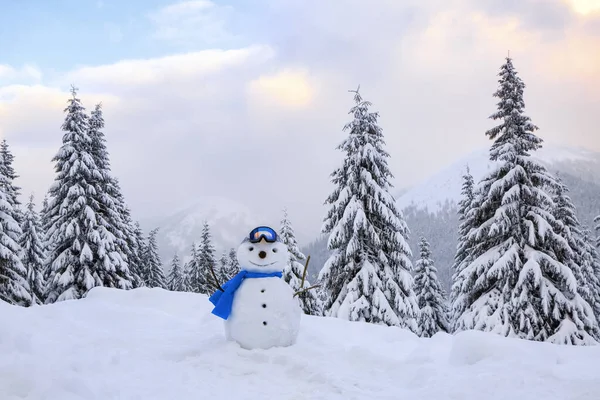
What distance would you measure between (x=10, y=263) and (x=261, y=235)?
687 inches

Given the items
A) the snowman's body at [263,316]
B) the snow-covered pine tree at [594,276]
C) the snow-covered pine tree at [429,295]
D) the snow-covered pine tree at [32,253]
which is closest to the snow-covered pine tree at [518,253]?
the snowman's body at [263,316]

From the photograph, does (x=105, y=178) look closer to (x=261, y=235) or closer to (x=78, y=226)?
(x=78, y=226)

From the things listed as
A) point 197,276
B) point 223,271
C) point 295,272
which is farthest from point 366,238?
point 223,271

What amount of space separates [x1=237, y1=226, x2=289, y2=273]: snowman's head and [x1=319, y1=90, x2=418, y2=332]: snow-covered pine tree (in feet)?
24.4

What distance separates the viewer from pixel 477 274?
1319 centimetres

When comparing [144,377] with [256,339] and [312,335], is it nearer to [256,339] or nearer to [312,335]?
[256,339]

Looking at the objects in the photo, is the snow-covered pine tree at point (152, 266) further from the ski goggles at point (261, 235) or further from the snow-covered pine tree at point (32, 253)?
the ski goggles at point (261, 235)

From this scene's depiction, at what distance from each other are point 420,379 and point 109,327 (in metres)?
6.11

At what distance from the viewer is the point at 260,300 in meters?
6.73

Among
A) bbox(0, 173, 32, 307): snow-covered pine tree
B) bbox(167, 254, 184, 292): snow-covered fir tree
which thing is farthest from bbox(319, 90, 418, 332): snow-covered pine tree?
bbox(167, 254, 184, 292): snow-covered fir tree

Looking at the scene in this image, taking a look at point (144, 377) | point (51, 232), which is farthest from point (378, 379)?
point (51, 232)

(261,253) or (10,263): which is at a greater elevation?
(261,253)

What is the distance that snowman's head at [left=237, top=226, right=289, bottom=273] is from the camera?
704 centimetres

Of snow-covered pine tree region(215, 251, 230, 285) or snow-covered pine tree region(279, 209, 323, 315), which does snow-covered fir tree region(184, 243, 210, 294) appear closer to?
snow-covered pine tree region(215, 251, 230, 285)
